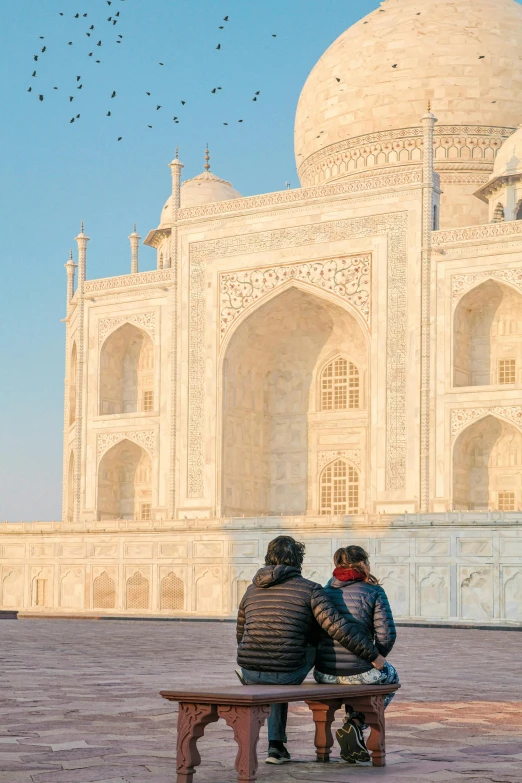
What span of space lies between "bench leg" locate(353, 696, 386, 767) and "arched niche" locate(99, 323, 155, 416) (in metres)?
22.5

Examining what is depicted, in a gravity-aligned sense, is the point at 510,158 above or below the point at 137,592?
above

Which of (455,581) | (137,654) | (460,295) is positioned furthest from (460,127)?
(137,654)

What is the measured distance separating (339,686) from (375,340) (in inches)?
757

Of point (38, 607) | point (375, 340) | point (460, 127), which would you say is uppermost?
point (460, 127)

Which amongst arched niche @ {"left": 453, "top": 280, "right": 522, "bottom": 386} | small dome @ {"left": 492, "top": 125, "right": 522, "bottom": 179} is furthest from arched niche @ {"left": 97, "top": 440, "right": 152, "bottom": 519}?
small dome @ {"left": 492, "top": 125, "right": 522, "bottom": 179}

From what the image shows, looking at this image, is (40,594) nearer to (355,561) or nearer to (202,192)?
(202,192)

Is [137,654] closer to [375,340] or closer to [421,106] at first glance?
[375,340]

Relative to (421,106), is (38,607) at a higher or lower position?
lower

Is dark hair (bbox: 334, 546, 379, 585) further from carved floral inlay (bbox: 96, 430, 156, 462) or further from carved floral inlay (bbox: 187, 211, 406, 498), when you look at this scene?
carved floral inlay (bbox: 96, 430, 156, 462)

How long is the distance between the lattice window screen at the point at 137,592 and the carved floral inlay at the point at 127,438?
383cm

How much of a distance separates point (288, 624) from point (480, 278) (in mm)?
18819

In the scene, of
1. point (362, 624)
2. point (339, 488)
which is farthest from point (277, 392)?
point (362, 624)

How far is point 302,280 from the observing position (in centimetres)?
2517

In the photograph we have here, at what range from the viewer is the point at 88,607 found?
23.7 metres
